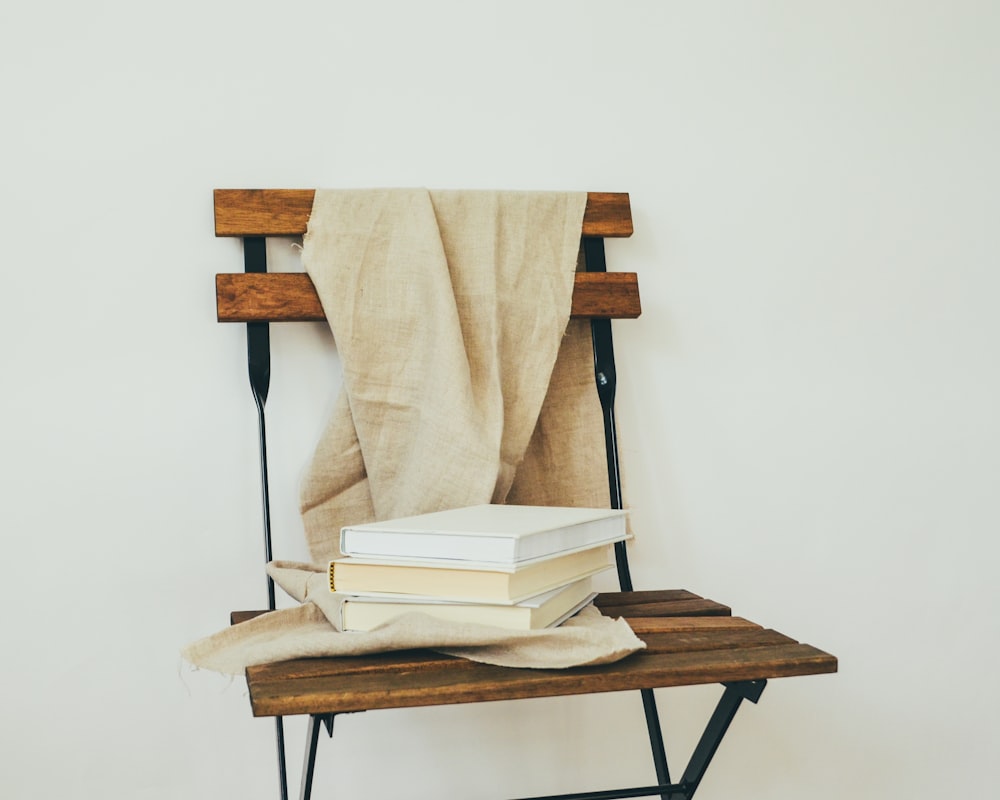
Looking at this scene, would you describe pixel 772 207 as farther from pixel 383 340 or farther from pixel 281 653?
pixel 281 653

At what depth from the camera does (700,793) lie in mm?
1286

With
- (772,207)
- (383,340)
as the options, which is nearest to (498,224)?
(383,340)

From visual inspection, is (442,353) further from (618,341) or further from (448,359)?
(618,341)

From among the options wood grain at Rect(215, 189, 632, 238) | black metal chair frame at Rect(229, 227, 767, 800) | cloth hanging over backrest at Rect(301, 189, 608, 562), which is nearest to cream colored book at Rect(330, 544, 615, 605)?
black metal chair frame at Rect(229, 227, 767, 800)

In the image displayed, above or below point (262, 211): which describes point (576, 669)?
below

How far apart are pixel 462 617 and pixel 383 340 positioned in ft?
1.35

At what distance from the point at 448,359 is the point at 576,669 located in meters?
0.43

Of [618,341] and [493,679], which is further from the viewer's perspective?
[618,341]

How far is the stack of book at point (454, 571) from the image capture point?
2.57 ft

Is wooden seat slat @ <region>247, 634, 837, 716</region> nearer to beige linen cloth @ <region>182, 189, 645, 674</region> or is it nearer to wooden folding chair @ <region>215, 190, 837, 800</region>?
wooden folding chair @ <region>215, 190, 837, 800</region>

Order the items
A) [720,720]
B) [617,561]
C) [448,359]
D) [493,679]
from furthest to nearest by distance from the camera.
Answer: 1. [617,561]
2. [448,359]
3. [720,720]
4. [493,679]

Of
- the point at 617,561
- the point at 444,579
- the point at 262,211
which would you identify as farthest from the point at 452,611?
the point at 262,211

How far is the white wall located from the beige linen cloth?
8cm

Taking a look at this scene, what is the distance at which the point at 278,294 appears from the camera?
1.11 m
